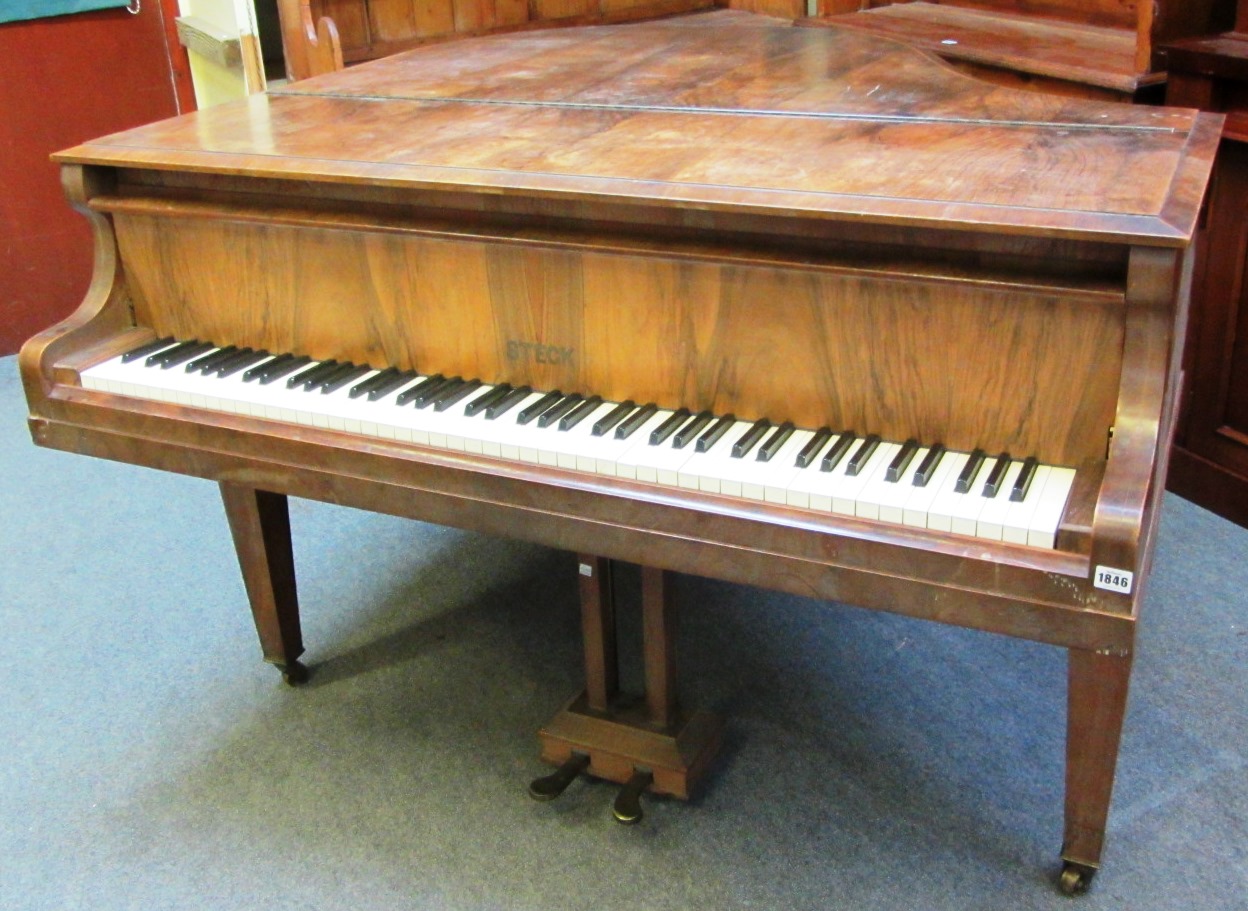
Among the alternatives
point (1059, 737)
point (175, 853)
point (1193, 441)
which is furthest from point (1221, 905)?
point (175, 853)

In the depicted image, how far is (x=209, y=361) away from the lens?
200 centimetres

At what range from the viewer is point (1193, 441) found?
3.02 m

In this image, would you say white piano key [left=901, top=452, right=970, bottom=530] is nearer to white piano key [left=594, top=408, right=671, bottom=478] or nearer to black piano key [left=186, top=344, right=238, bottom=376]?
white piano key [left=594, top=408, right=671, bottom=478]

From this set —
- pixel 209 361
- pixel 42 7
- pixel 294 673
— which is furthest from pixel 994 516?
pixel 42 7

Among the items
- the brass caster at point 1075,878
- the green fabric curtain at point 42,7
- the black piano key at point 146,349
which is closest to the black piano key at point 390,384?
the black piano key at point 146,349

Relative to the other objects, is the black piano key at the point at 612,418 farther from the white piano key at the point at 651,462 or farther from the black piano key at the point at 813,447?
the black piano key at the point at 813,447

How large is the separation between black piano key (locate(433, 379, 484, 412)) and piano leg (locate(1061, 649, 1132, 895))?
2.98ft

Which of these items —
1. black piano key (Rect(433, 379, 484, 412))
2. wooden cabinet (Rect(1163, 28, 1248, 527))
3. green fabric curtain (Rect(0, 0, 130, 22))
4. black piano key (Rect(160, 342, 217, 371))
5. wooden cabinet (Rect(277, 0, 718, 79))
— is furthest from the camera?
green fabric curtain (Rect(0, 0, 130, 22))

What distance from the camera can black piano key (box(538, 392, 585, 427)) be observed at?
5.65 feet

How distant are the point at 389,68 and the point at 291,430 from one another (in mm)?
1098

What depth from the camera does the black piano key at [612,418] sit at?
5.52 ft

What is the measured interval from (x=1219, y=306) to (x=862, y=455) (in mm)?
1700

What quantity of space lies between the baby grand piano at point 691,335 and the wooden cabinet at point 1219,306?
0.77 meters

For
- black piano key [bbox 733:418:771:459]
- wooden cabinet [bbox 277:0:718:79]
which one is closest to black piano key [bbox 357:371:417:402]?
black piano key [bbox 733:418:771:459]
